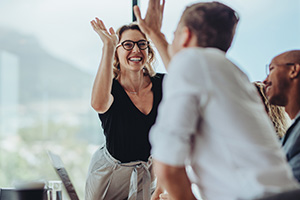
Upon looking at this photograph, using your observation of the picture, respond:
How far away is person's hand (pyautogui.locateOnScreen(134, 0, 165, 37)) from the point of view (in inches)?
64.6

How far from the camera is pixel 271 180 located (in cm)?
109

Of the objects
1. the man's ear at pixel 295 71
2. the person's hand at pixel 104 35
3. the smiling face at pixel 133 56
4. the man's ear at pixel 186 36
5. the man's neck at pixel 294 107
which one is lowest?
the man's neck at pixel 294 107

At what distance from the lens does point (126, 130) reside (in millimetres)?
2422

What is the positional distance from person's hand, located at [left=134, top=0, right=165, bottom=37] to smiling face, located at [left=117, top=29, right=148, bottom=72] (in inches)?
31.8

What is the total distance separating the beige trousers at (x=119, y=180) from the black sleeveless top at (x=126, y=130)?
0.05 m

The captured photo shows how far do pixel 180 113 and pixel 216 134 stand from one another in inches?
4.8

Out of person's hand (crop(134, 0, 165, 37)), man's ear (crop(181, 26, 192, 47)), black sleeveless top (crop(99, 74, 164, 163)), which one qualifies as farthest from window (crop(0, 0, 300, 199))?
man's ear (crop(181, 26, 192, 47))

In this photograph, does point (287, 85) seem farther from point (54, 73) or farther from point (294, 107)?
point (54, 73)

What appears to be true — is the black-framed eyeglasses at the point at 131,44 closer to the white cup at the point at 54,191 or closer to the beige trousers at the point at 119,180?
the beige trousers at the point at 119,180

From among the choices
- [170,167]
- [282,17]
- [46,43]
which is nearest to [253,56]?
[282,17]

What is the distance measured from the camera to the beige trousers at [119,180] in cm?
237

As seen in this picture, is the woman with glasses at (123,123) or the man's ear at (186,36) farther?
the woman with glasses at (123,123)

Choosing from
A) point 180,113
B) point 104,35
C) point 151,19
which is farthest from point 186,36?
point 104,35

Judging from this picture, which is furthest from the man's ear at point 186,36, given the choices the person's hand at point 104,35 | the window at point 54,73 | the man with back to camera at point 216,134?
the window at point 54,73
